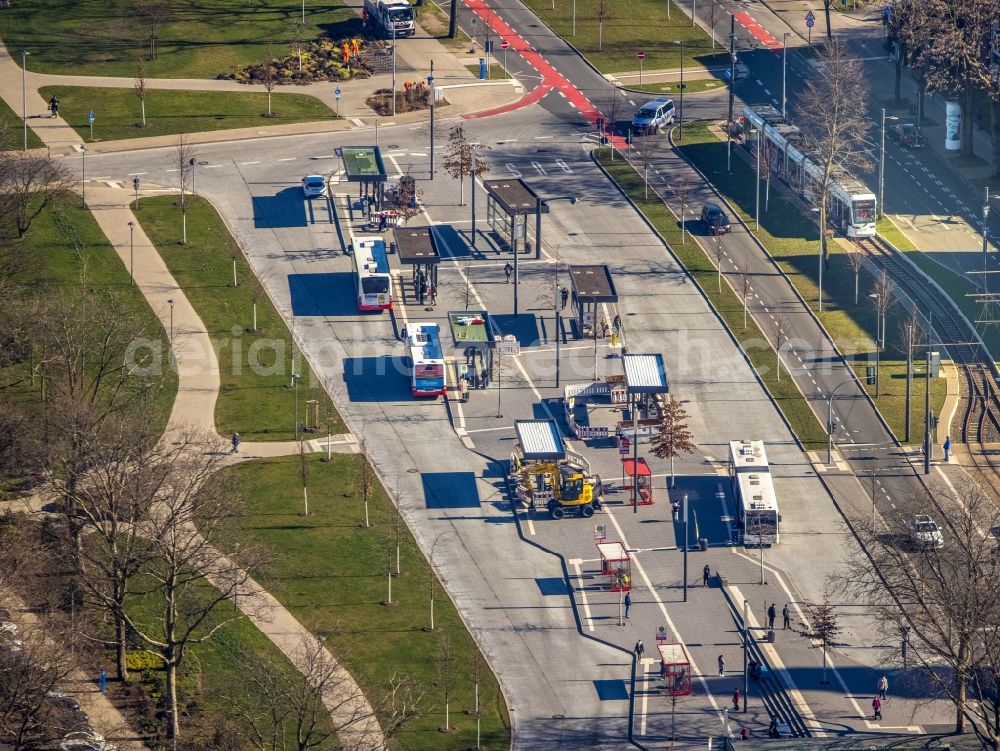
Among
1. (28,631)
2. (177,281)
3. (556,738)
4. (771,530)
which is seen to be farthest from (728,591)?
(177,281)

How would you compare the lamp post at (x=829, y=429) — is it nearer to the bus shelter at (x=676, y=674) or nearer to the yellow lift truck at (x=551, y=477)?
the yellow lift truck at (x=551, y=477)

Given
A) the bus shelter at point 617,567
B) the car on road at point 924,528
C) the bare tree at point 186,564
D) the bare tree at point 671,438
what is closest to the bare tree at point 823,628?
the car on road at point 924,528

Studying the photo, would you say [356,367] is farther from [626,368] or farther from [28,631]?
[28,631]

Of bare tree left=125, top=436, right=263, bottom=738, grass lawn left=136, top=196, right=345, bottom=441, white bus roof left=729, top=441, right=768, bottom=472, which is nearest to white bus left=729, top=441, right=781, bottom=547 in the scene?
white bus roof left=729, top=441, right=768, bottom=472

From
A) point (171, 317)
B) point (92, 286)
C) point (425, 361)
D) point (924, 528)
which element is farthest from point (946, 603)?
point (92, 286)

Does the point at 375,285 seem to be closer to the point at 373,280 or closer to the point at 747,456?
the point at 373,280
